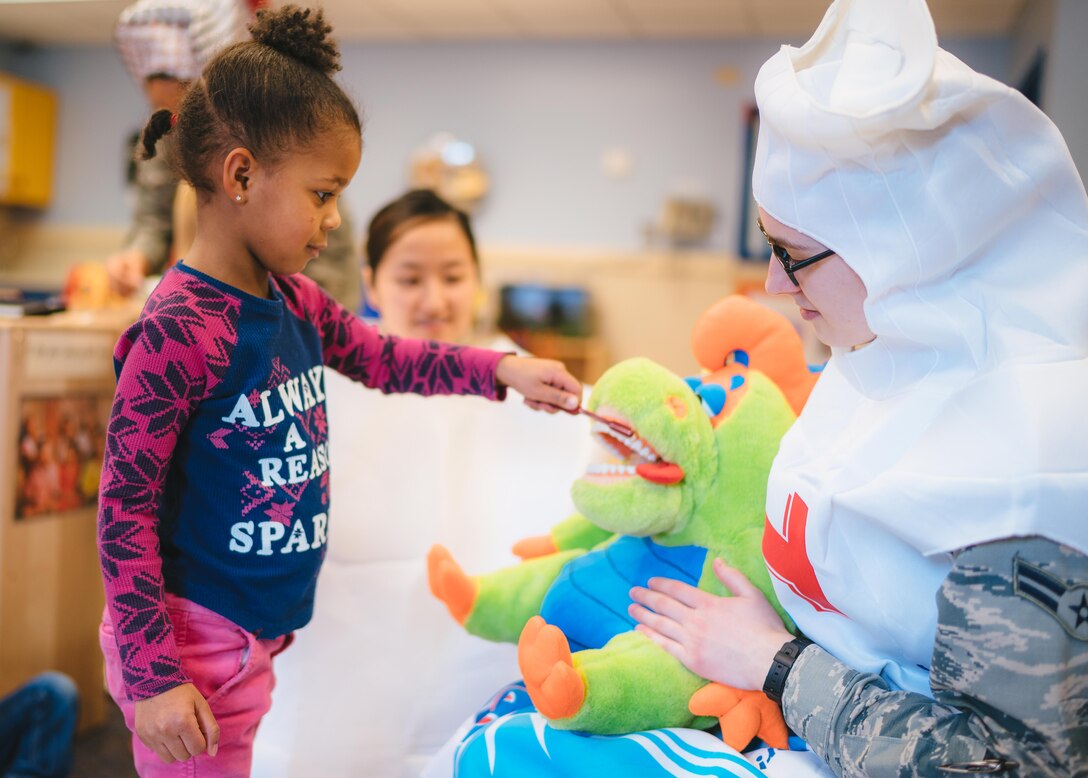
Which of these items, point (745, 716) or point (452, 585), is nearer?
point (745, 716)

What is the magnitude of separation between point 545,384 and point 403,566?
0.48 metres

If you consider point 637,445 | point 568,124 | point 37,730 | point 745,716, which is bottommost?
point 37,730

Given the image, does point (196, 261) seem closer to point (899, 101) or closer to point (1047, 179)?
point (899, 101)

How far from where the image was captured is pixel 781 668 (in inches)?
33.9

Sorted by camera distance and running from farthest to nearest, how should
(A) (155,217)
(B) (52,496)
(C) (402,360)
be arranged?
(A) (155,217), (B) (52,496), (C) (402,360)

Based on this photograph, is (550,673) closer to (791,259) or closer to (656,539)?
(656,539)

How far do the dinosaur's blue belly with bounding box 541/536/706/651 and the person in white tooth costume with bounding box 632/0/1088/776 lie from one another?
18cm

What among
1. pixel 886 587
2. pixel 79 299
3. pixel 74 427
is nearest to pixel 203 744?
pixel 886 587

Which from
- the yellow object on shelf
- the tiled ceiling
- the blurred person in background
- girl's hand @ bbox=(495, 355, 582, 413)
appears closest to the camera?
girl's hand @ bbox=(495, 355, 582, 413)

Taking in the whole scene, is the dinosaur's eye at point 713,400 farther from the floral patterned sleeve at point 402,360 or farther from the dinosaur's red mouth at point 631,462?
the floral patterned sleeve at point 402,360

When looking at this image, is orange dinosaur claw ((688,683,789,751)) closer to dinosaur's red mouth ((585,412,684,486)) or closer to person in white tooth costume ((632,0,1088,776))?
person in white tooth costume ((632,0,1088,776))

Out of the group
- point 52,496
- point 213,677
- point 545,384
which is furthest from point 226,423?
point 52,496

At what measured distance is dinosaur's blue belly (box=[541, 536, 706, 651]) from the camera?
40.8 inches

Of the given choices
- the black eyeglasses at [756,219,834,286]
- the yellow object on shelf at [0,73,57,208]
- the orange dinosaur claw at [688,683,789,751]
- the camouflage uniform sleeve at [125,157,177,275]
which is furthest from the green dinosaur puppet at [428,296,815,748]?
the yellow object on shelf at [0,73,57,208]
